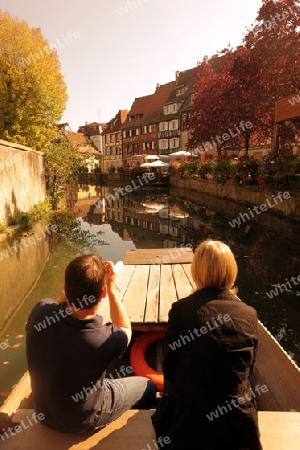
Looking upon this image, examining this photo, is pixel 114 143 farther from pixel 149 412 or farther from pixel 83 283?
pixel 83 283

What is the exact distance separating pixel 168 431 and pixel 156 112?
5335 centimetres

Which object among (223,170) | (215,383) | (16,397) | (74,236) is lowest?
(74,236)

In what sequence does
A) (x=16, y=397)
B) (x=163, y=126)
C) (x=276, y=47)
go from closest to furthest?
1. (x=16, y=397)
2. (x=276, y=47)
3. (x=163, y=126)

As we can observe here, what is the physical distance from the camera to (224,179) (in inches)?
843

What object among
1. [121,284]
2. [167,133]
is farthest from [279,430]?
[167,133]

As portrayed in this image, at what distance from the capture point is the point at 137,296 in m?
4.44

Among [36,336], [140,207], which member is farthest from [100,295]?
[140,207]

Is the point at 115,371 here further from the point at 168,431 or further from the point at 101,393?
the point at 168,431

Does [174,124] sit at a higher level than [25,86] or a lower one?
higher

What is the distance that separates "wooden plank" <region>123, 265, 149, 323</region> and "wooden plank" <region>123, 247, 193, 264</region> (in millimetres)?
641

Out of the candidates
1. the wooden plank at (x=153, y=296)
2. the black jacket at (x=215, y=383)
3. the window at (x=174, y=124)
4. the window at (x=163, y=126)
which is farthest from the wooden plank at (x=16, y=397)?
the window at (x=163, y=126)

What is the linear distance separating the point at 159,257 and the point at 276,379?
400 centimetres

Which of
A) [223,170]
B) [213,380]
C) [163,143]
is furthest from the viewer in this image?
[163,143]

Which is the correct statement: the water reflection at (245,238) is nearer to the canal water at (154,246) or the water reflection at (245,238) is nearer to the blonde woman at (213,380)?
the canal water at (154,246)
